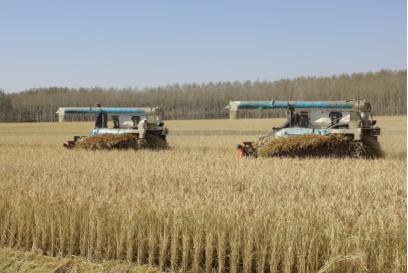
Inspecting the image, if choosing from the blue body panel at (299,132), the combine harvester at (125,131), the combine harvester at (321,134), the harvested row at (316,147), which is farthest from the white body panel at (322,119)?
the combine harvester at (125,131)

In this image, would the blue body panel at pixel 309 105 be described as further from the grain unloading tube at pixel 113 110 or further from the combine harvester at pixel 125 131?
the grain unloading tube at pixel 113 110

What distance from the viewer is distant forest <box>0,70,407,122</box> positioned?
71.8 metres

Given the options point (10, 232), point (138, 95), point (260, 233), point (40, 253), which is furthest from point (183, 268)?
point (138, 95)

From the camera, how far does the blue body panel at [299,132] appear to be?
1330cm

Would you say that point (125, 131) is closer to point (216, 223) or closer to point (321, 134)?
point (321, 134)

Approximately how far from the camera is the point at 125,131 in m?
16.6

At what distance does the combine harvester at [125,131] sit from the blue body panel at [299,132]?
4.53m

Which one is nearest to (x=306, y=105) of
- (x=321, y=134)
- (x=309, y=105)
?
(x=309, y=105)

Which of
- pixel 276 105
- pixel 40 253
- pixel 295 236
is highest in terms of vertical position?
pixel 276 105

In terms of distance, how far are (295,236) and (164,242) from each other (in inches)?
47.3

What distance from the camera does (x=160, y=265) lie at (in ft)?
16.3

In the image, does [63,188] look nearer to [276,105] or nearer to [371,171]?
[371,171]

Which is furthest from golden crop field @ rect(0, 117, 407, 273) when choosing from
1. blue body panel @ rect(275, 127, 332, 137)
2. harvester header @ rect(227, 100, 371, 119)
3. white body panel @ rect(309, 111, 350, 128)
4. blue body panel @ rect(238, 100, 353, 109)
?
blue body panel @ rect(238, 100, 353, 109)

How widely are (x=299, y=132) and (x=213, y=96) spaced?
65881 mm
